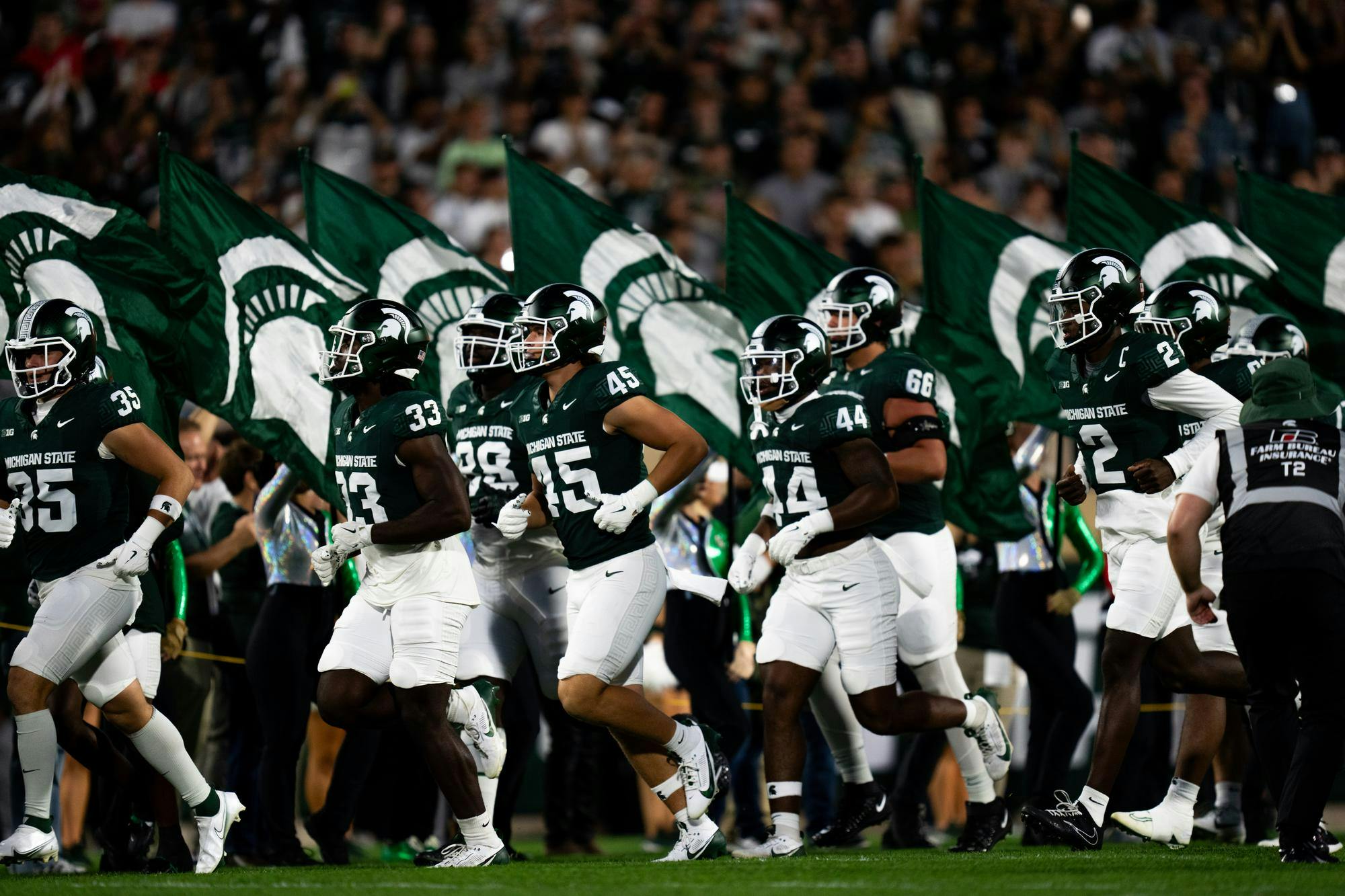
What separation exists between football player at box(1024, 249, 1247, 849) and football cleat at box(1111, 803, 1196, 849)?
0.25 metres

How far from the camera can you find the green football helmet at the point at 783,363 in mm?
8375

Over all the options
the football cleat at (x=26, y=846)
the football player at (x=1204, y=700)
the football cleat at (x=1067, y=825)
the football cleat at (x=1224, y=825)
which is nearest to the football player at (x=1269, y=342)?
the football player at (x=1204, y=700)

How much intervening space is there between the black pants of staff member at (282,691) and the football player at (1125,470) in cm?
329

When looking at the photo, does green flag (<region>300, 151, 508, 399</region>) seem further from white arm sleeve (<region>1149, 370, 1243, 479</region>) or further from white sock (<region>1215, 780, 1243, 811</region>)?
white sock (<region>1215, 780, 1243, 811</region>)

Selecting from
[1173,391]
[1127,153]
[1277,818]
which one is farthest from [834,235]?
[1277,818]

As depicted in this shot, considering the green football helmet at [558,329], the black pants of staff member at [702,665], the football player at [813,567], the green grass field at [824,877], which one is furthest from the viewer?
the black pants of staff member at [702,665]

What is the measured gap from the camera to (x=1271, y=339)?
31.3 feet

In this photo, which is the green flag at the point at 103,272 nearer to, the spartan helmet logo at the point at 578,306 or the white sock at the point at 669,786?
the spartan helmet logo at the point at 578,306

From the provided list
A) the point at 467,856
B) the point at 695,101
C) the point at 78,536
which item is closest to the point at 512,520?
the point at 467,856

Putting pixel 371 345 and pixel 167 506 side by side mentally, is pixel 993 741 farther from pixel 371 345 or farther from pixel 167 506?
pixel 167 506

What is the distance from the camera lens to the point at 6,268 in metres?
9.48

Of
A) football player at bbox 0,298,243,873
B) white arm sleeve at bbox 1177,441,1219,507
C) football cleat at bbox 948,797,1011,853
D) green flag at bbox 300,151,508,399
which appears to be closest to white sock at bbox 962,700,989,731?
football cleat at bbox 948,797,1011,853

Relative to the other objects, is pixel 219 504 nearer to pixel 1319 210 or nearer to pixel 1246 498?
pixel 1246 498

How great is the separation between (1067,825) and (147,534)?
3785 mm
